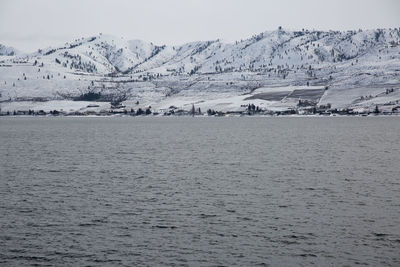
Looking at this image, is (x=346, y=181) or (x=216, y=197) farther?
(x=346, y=181)

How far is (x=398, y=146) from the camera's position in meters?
141

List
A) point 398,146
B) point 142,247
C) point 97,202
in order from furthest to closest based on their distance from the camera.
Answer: point 398,146
point 97,202
point 142,247

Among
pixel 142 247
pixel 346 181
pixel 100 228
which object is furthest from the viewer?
pixel 346 181

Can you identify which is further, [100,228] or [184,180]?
[184,180]

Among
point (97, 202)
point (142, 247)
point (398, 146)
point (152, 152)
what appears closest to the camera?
point (142, 247)

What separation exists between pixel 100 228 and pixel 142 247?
25.8ft

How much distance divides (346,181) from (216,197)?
82.7 ft

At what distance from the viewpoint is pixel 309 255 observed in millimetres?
41938

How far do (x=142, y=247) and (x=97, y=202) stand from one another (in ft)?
66.3

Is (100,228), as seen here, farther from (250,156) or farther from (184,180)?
(250,156)

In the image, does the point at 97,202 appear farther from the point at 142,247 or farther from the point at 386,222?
the point at 386,222

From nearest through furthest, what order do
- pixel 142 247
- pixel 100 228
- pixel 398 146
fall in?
1. pixel 142 247
2. pixel 100 228
3. pixel 398 146

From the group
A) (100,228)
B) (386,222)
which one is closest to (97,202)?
(100,228)

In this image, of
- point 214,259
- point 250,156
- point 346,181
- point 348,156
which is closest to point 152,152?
point 250,156
